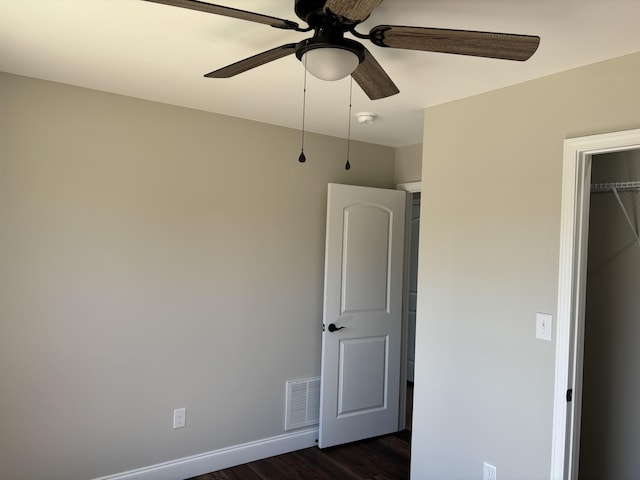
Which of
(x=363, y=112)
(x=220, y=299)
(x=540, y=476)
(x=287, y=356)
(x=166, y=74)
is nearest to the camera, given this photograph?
(x=540, y=476)

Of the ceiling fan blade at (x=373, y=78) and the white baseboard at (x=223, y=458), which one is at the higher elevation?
the ceiling fan blade at (x=373, y=78)

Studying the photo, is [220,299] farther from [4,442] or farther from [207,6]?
[207,6]

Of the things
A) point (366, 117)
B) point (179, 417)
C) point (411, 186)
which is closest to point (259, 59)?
point (366, 117)

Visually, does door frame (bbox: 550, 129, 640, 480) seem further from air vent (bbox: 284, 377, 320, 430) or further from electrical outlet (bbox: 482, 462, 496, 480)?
air vent (bbox: 284, 377, 320, 430)

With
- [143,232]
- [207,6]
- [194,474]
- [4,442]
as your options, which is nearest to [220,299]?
[143,232]

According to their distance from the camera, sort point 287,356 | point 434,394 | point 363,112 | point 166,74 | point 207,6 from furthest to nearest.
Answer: point 287,356 < point 363,112 < point 434,394 < point 166,74 < point 207,6

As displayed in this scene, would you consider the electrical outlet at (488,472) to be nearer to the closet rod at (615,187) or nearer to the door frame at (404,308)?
the door frame at (404,308)

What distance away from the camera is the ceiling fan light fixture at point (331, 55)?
1.35 metres

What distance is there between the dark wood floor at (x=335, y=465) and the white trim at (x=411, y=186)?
81.4 inches

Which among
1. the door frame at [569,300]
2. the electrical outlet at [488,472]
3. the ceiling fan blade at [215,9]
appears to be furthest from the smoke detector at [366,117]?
the electrical outlet at [488,472]

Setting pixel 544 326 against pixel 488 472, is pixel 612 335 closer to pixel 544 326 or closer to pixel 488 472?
pixel 544 326

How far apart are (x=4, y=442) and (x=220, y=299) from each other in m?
1.39

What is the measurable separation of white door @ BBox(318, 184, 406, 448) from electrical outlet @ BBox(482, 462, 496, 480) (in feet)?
4.38

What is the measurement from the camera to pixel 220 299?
3.16 meters
